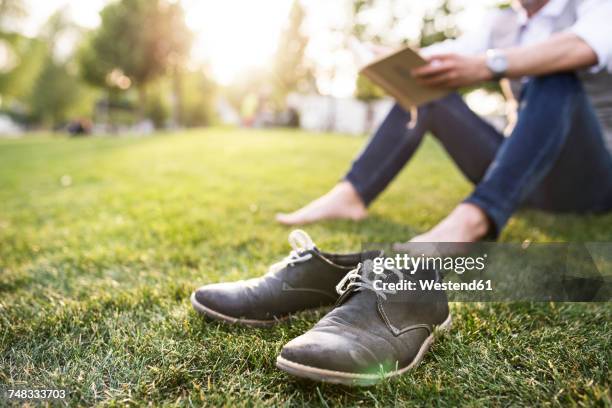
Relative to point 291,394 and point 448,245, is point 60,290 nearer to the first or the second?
point 291,394

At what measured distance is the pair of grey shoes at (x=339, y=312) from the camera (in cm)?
94

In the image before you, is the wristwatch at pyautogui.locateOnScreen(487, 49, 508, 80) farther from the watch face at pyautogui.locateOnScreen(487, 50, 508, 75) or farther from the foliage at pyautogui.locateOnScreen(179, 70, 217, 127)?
the foliage at pyautogui.locateOnScreen(179, 70, 217, 127)

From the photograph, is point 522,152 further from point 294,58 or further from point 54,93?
point 54,93

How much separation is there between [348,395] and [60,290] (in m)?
1.12

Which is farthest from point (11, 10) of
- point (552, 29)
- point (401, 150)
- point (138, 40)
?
point (552, 29)

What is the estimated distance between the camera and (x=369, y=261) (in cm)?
114

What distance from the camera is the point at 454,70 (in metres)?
1.79

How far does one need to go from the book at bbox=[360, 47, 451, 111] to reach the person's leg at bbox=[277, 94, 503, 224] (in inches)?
6.1

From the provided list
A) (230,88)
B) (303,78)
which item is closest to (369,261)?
(303,78)

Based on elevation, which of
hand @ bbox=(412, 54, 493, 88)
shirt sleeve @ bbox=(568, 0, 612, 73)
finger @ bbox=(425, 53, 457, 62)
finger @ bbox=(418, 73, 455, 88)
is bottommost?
finger @ bbox=(418, 73, 455, 88)

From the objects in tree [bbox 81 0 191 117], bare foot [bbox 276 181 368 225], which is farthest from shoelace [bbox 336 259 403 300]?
tree [bbox 81 0 191 117]

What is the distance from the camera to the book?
1754mm

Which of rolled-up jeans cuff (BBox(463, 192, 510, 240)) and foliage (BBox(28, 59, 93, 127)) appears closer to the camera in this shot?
rolled-up jeans cuff (BBox(463, 192, 510, 240))

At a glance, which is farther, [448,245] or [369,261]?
[448,245]
